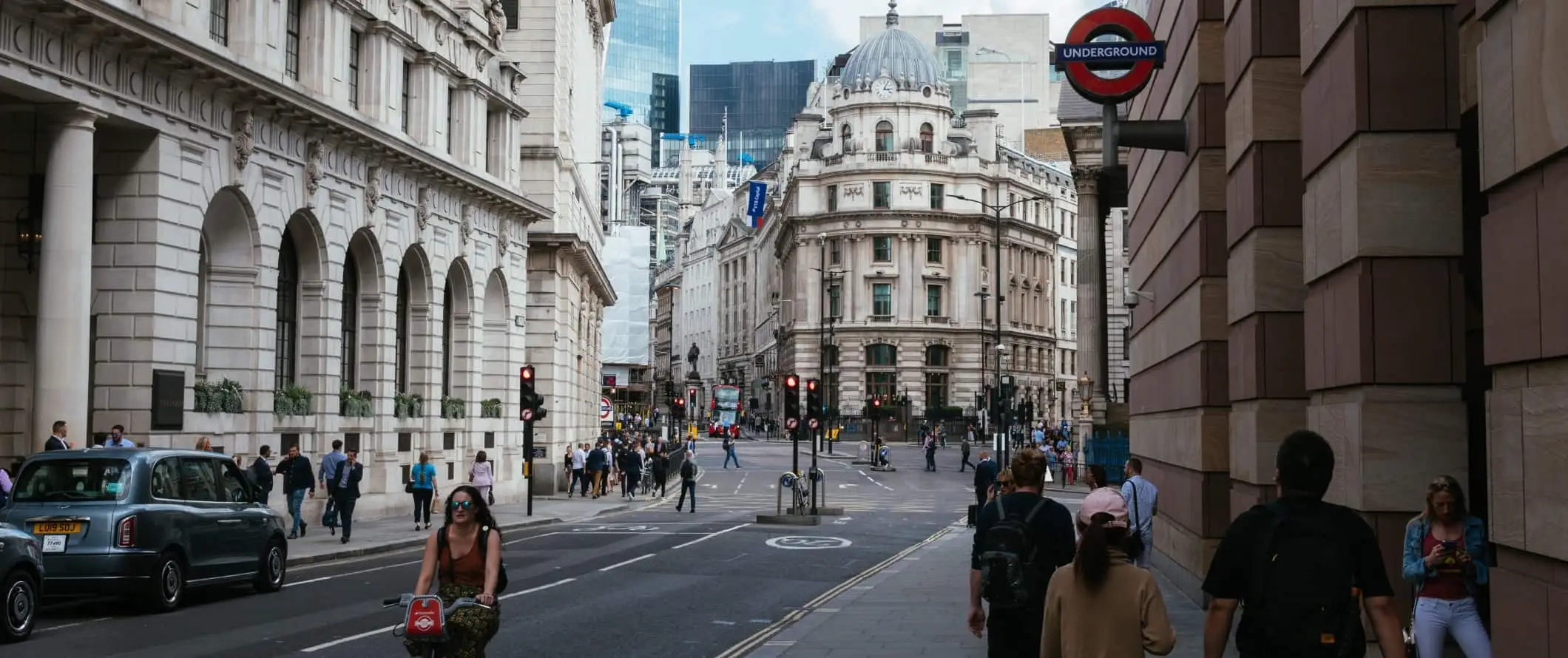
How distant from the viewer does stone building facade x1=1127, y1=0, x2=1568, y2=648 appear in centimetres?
693

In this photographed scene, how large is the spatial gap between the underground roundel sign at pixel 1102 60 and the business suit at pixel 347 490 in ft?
51.1

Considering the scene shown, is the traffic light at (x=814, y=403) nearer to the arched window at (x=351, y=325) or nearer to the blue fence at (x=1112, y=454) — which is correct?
the arched window at (x=351, y=325)

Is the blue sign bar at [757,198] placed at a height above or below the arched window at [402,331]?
above

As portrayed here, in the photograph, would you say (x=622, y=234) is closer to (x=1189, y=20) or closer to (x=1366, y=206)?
(x=1189, y=20)

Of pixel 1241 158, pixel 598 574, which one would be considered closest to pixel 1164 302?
pixel 1241 158

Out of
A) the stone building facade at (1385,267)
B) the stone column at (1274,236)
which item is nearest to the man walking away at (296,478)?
the stone building facade at (1385,267)

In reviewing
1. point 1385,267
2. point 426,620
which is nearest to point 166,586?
point 426,620

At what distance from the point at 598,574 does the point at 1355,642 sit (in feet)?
55.3

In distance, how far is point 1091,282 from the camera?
5297 centimetres

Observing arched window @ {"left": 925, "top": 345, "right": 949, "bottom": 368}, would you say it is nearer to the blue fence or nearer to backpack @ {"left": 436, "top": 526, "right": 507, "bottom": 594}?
the blue fence

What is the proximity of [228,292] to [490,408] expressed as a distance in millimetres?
15007

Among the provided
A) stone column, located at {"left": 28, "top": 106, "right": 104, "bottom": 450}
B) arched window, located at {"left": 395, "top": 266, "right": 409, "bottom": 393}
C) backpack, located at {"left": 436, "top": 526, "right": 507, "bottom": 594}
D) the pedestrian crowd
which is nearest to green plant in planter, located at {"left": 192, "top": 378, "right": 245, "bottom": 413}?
stone column, located at {"left": 28, "top": 106, "right": 104, "bottom": 450}

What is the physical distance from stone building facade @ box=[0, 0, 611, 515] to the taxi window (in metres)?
7.71

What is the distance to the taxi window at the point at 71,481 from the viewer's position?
54.5 ft
